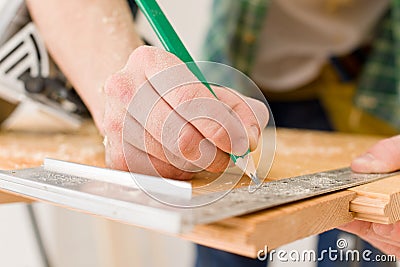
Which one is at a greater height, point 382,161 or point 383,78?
point 382,161

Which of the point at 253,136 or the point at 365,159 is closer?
the point at 253,136

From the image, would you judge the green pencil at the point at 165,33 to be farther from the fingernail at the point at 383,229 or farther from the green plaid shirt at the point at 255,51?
the green plaid shirt at the point at 255,51

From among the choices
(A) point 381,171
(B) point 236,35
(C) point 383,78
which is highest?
(A) point 381,171

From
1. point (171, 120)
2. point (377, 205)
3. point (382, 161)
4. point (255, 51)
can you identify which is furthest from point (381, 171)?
point (255, 51)

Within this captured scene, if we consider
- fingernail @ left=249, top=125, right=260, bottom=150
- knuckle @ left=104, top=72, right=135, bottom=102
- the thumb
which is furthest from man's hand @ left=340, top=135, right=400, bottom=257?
knuckle @ left=104, top=72, right=135, bottom=102

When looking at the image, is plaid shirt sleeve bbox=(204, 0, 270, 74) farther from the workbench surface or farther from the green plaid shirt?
the workbench surface

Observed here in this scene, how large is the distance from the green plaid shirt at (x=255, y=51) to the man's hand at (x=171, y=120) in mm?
689

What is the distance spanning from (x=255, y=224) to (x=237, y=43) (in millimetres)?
865

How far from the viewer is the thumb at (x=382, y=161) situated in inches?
20.2

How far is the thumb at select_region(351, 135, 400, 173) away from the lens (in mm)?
514

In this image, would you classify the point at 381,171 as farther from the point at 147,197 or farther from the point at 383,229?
the point at 147,197

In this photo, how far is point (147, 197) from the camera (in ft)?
1.15

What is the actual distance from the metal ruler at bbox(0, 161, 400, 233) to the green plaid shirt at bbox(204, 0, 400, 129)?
691mm

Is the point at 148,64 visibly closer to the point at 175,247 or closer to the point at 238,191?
the point at 238,191
